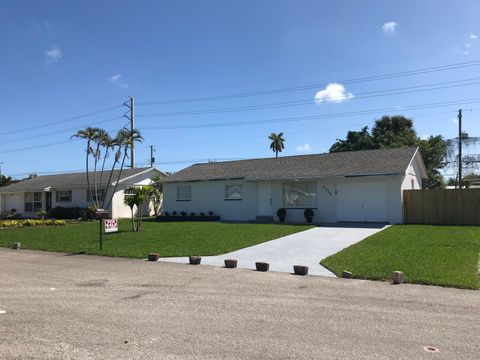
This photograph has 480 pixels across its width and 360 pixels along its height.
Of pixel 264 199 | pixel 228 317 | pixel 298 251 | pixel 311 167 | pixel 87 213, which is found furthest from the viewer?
pixel 87 213

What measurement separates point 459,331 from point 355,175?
18.0 meters

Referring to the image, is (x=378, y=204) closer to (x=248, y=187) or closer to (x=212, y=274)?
(x=248, y=187)

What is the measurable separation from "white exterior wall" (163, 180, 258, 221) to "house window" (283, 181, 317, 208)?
2.16 m

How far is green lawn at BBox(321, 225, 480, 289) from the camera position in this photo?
9.41 meters

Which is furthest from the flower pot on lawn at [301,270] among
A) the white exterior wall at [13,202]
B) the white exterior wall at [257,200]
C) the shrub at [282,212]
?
the white exterior wall at [13,202]

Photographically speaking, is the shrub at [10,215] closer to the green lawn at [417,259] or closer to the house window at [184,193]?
the house window at [184,193]

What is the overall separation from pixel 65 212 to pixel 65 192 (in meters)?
2.99

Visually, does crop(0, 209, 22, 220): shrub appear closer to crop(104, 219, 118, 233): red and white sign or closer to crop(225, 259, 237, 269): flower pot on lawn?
crop(104, 219, 118, 233): red and white sign

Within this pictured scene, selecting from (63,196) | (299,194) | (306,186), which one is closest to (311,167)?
(306,186)

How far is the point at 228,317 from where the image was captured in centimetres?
671

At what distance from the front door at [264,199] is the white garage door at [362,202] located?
439 cm

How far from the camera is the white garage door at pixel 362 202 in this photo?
23266 millimetres

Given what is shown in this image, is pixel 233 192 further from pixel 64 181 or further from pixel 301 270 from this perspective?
pixel 301 270

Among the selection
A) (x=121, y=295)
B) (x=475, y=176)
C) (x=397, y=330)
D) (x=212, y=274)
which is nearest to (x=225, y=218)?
(x=212, y=274)
